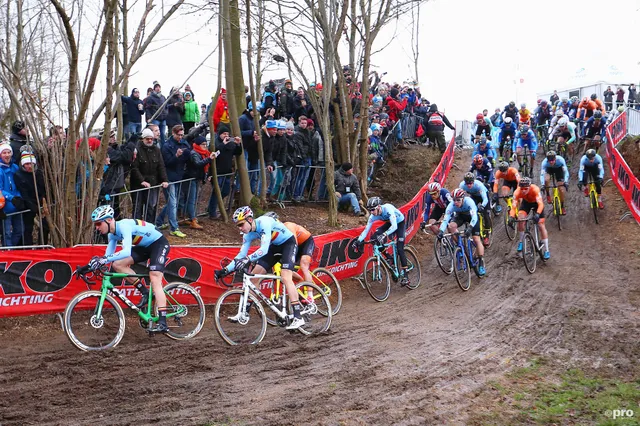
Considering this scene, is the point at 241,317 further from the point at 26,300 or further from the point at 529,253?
the point at 529,253

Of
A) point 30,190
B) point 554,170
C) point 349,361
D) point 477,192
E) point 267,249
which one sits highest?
point 30,190

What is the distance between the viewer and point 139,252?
376 inches

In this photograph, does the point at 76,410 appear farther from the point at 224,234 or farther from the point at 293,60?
the point at 293,60

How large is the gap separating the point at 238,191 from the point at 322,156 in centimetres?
299

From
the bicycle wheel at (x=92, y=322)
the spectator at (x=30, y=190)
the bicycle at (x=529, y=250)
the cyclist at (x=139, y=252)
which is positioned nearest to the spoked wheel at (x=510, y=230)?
the bicycle at (x=529, y=250)

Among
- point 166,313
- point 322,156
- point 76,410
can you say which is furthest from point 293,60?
point 76,410

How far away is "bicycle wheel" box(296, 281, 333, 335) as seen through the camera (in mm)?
10250

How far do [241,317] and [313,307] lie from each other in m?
1.41

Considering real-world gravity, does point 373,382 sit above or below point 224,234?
below

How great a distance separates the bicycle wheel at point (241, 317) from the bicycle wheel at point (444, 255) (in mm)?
5807

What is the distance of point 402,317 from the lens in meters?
11.6

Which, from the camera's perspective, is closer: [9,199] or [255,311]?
[255,311]

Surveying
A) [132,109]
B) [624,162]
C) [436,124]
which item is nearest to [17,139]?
[132,109]

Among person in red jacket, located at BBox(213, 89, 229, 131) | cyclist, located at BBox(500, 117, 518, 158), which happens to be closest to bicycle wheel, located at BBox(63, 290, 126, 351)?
person in red jacket, located at BBox(213, 89, 229, 131)
